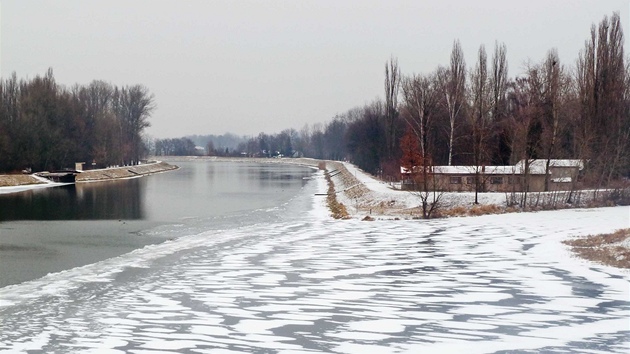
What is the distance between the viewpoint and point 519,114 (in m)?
42.5

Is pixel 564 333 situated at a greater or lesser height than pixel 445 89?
lesser

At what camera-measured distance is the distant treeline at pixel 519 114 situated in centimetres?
3325

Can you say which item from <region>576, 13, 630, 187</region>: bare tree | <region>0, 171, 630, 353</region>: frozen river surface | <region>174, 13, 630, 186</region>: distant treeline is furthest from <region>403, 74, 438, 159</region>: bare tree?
<region>0, 171, 630, 353</region>: frozen river surface

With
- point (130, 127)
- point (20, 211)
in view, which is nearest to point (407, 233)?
point (20, 211)

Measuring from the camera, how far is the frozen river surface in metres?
9.33

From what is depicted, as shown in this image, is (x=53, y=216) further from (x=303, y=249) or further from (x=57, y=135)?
(x=57, y=135)

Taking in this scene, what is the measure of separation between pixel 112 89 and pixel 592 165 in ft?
255

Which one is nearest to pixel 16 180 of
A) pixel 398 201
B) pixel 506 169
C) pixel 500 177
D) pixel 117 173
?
pixel 117 173

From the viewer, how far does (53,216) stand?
3036 cm

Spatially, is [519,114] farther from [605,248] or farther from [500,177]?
[605,248]

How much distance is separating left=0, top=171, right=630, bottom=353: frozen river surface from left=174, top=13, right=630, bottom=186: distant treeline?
42.7 ft

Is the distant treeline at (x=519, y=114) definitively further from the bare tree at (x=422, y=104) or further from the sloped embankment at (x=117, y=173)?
the sloped embankment at (x=117, y=173)

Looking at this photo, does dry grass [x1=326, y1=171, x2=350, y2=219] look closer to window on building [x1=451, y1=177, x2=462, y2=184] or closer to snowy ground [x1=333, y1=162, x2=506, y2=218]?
snowy ground [x1=333, y1=162, x2=506, y2=218]

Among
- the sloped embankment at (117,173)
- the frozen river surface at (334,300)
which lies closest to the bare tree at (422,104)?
the frozen river surface at (334,300)
